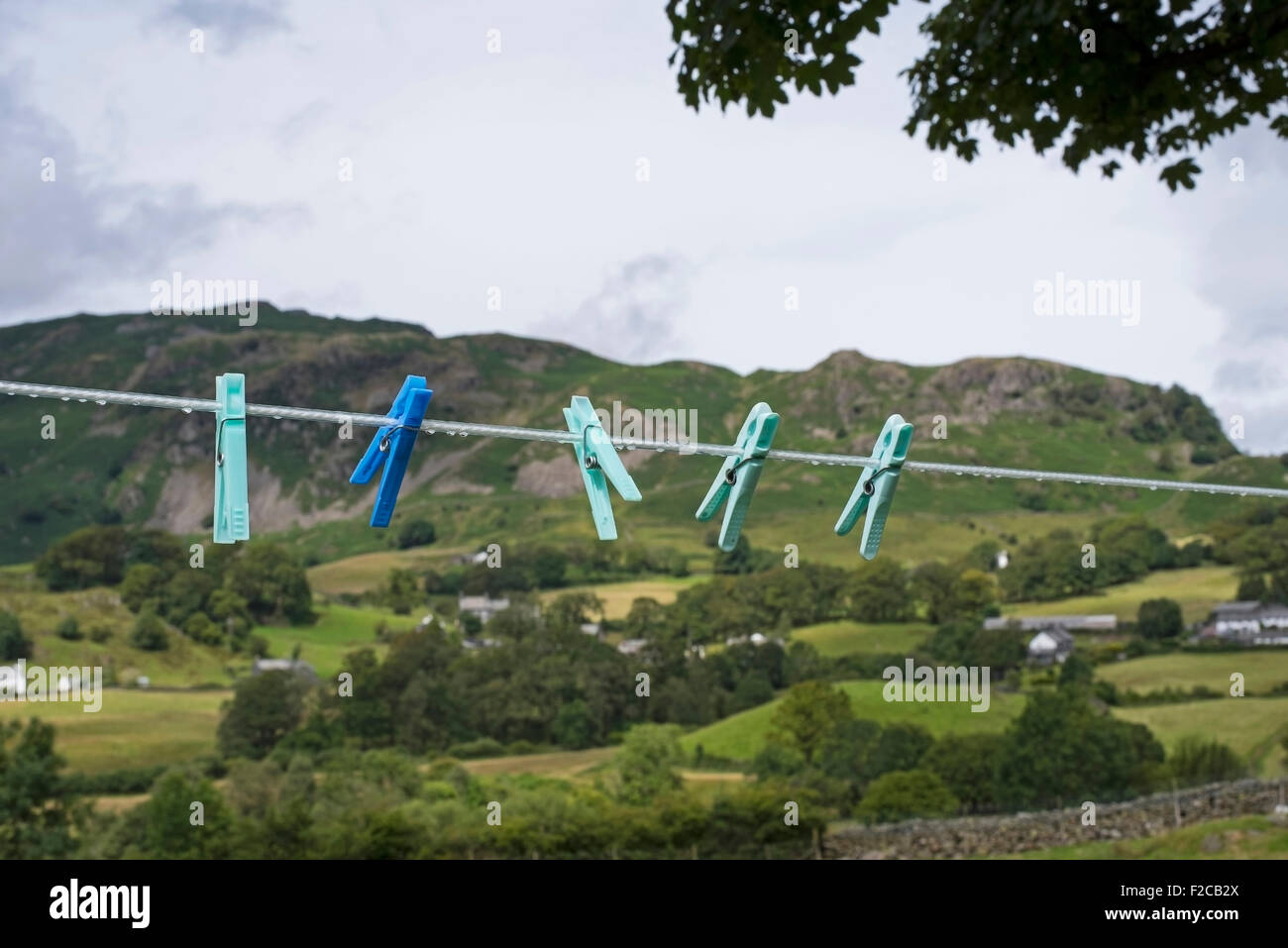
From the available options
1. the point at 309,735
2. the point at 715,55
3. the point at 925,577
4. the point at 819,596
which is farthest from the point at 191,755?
the point at 715,55

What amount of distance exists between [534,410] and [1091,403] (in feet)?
233

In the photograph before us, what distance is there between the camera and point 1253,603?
83.9m

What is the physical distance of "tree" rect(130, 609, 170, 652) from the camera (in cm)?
9631

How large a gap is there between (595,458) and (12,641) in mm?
102574

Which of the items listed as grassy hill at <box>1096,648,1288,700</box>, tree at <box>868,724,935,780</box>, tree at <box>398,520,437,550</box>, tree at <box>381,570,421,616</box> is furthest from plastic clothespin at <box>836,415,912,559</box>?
tree at <box>398,520,437,550</box>

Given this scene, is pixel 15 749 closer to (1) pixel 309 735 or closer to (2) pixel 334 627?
(1) pixel 309 735

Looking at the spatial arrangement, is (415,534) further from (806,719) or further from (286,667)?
(806,719)

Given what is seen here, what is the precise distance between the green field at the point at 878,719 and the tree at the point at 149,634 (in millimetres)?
41028

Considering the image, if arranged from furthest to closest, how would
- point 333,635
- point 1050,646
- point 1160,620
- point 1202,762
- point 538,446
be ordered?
1. point 538,446
2. point 333,635
3. point 1050,646
4. point 1160,620
5. point 1202,762

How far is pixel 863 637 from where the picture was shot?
93.0 m

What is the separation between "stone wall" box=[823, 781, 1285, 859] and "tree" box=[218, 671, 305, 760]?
37.1 metres

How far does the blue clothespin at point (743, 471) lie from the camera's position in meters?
4.71

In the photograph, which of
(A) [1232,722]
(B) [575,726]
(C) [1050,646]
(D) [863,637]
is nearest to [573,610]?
(B) [575,726]

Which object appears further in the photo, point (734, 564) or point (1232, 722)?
point (734, 564)
